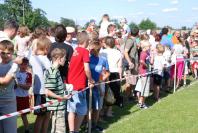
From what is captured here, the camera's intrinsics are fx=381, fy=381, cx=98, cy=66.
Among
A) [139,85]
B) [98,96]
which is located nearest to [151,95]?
[139,85]

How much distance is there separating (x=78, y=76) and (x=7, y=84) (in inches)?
80.4

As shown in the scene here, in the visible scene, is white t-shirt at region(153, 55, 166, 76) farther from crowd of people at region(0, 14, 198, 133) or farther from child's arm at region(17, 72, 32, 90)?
child's arm at region(17, 72, 32, 90)

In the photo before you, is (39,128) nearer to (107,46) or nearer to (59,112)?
(59,112)

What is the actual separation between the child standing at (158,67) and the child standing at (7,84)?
675cm

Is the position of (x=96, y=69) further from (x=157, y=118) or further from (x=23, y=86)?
(x=157, y=118)

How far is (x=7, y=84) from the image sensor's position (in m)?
4.93

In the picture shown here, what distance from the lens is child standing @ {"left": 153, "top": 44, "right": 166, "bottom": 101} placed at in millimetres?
11385

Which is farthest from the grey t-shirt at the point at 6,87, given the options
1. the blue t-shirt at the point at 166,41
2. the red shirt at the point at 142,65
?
the blue t-shirt at the point at 166,41

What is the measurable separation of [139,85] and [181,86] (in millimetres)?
4610

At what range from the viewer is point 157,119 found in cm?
871

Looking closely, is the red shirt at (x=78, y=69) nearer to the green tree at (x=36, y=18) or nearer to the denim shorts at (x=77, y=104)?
the denim shorts at (x=77, y=104)

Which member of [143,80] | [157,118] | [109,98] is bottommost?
[157,118]

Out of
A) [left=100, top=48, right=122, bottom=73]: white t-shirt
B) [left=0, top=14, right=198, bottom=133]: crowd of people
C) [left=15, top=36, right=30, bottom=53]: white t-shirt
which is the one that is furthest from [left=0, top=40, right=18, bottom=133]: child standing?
[left=15, top=36, right=30, bottom=53]: white t-shirt

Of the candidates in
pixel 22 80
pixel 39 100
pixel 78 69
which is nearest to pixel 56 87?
pixel 39 100
